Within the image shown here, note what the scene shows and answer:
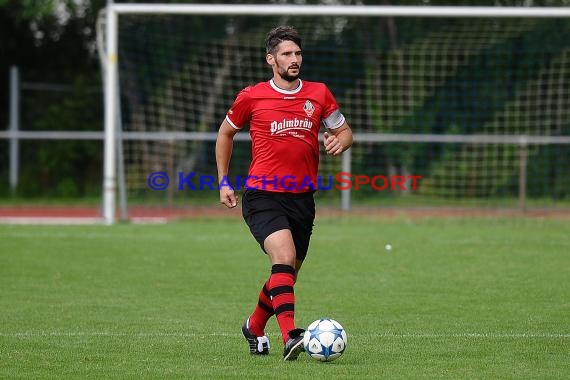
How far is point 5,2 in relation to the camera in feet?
91.2

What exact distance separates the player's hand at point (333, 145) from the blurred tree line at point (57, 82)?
716 inches

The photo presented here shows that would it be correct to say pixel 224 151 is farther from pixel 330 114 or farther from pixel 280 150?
pixel 330 114

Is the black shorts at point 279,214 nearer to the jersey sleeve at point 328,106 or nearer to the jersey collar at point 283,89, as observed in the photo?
the jersey sleeve at point 328,106

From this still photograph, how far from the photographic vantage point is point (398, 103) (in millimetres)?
22875

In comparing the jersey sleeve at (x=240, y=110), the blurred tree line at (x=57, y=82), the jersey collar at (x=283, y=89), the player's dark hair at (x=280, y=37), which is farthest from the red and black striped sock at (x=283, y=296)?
the blurred tree line at (x=57, y=82)

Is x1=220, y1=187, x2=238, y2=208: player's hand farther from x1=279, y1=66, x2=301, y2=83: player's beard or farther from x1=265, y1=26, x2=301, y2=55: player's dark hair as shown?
x1=265, y1=26, x2=301, y2=55: player's dark hair

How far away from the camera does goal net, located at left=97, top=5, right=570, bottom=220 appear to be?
22.5 m

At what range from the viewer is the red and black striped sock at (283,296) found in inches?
281

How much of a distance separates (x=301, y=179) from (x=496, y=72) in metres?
16.1

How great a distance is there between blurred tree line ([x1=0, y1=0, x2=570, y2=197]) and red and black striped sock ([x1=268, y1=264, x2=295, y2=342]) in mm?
18781

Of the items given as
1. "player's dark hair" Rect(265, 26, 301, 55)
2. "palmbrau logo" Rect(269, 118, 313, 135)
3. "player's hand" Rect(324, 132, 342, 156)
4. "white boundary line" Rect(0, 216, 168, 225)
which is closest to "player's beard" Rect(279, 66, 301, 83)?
"player's dark hair" Rect(265, 26, 301, 55)

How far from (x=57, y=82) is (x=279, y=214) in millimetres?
25460

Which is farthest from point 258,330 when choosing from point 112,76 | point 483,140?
point 483,140

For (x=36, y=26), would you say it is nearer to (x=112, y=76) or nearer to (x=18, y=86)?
(x=18, y=86)
